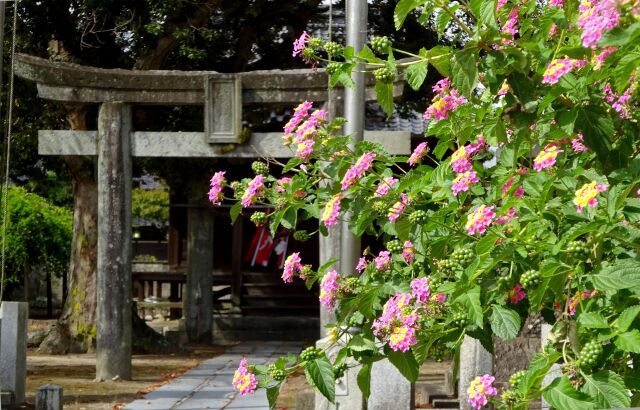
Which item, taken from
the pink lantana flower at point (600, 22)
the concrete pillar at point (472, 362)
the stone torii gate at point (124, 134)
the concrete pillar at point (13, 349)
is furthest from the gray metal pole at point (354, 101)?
the pink lantana flower at point (600, 22)

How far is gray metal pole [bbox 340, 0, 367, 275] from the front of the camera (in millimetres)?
8828

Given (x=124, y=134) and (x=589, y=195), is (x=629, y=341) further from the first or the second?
(x=124, y=134)

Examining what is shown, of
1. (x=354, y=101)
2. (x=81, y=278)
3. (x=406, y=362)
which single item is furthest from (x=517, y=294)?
(x=81, y=278)

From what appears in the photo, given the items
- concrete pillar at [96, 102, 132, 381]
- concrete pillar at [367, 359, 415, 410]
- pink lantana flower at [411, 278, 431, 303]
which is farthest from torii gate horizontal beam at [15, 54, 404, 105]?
pink lantana flower at [411, 278, 431, 303]

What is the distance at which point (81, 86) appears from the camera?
1332 cm

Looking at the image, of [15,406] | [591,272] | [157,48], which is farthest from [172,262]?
[591,272]

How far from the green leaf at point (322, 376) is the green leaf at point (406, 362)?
10.8 inches

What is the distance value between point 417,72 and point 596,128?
2.08 ft

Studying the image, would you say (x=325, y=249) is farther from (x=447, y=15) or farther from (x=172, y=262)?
(x=172, y=262)

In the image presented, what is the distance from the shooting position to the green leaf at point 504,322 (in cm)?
391

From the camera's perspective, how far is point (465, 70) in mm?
3695

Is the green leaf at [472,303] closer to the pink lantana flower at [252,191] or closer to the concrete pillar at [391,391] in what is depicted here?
the pink lantana flower at [252,191]

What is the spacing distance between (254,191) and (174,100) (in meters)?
8.72

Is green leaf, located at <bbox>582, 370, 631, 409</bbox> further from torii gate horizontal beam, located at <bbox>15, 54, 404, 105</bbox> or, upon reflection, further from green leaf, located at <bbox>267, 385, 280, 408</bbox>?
torii gate horizontal beam, located at <bbox>15, 54, 404, 105</bbox>
